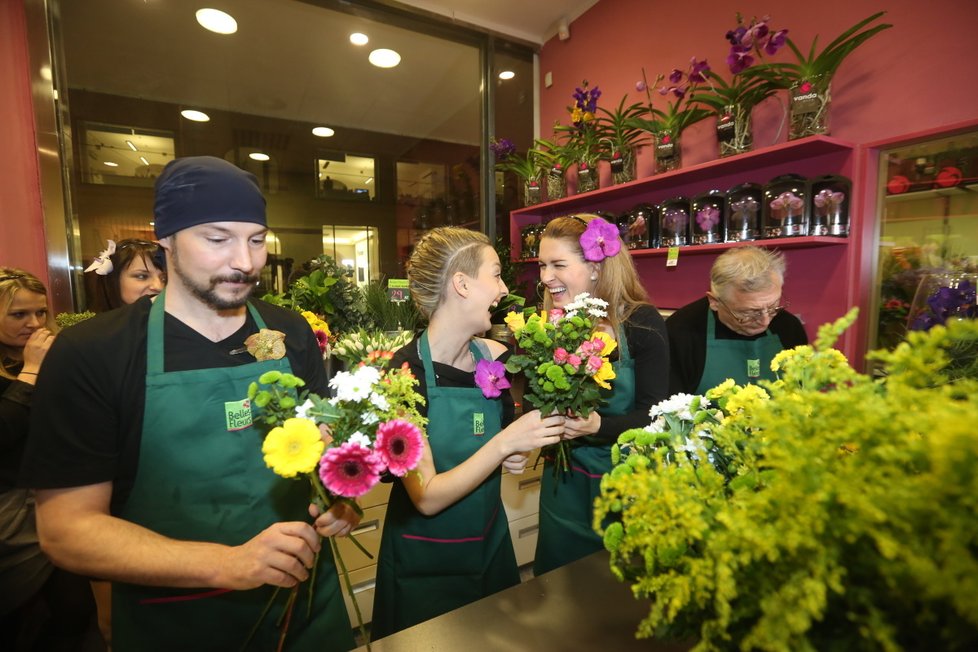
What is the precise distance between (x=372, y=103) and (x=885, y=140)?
3774 mm

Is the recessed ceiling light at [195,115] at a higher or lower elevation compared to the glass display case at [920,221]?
higher

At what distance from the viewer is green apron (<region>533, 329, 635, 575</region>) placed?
1617 millimetres

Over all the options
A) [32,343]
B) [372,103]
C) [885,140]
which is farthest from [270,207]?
[885,140]

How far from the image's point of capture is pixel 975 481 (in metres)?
0.35

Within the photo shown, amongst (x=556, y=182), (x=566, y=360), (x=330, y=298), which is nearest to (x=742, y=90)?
(x=556, y=182)

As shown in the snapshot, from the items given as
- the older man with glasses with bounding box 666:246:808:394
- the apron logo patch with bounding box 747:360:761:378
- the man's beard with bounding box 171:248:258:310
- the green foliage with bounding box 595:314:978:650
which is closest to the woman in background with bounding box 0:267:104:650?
the man's beard with bounding box 171:248:258:310

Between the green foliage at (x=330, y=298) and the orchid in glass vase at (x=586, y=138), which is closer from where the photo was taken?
the green foliage at (x=330, y=298)

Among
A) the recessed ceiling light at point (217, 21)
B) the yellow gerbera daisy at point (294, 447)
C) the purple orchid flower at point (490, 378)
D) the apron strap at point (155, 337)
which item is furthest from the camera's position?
the recessed ceiling light at point (217, 21)

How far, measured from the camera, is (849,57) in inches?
89.4

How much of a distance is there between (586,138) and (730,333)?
1.95 m

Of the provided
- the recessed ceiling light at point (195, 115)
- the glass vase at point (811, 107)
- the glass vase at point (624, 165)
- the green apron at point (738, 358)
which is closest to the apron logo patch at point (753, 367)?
the green apron at point (738, 358)

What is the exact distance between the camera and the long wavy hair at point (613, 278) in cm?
173

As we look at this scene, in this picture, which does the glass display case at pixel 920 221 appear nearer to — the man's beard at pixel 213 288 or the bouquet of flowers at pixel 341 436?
the bouquet of flowers at pixel 341 436

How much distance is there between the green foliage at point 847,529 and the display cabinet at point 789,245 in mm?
2148
